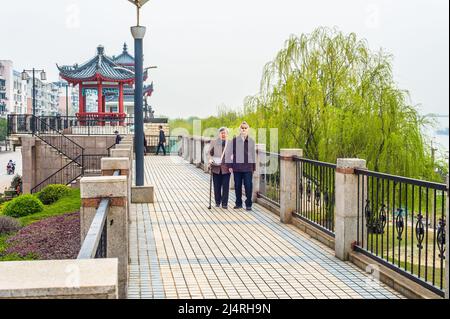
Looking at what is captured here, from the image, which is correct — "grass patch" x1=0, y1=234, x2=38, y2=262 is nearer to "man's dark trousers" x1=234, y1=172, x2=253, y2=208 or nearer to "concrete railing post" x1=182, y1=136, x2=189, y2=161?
"man's dark trousers" x1=234, y1=172, x2=253, y2=208

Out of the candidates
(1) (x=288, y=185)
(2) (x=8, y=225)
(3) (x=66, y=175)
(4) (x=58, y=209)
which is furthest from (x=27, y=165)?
(1) (x=288, y=185)

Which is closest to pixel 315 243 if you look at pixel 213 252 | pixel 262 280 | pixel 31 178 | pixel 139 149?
pixel 213 252

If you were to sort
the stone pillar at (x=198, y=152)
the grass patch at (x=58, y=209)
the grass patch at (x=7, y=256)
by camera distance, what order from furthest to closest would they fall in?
the stone pillar at (x=198, y=152) → the grass patch at (x=58, y=209) → the grass patch at (x=7, y=256)

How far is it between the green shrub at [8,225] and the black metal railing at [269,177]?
7.42 metres

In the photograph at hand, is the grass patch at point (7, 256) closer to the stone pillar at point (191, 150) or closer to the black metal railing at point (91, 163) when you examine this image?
the stone pillar at point (191, 150)

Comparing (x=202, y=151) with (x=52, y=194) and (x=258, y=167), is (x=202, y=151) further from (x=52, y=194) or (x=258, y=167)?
(x=258, y=167)

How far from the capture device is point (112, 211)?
19.5 feet

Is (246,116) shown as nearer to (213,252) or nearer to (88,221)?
(213,252)

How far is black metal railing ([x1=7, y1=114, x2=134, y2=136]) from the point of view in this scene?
31.7m

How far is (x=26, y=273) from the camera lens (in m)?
2.85

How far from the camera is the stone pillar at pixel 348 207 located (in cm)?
783

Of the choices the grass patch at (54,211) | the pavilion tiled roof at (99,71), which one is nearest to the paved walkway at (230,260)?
the grass patch at (54,211)

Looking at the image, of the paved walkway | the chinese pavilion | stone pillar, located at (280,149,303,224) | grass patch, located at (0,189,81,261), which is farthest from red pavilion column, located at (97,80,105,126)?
stone pillar, located at (280,149,303,224)

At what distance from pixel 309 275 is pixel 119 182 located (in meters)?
2.57
